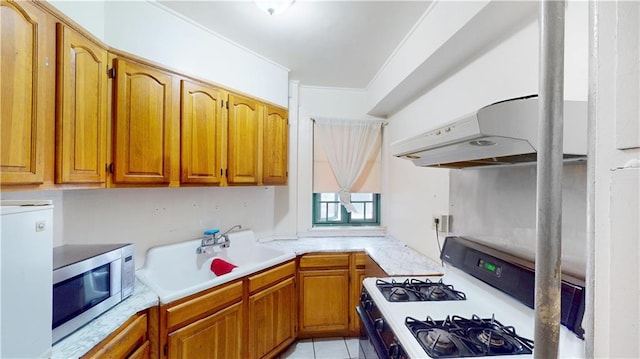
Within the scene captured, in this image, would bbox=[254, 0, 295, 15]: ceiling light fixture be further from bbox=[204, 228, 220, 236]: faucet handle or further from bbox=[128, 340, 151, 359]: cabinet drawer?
bbox=[128, 340, 151, 359]: cabinet drawer

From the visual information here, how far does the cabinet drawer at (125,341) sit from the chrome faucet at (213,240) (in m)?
0.76

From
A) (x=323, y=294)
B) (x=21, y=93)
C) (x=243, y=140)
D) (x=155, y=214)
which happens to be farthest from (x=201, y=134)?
(x=323, y=294)

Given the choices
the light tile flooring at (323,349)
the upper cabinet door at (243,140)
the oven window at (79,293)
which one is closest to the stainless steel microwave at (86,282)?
the oven window at (79,293)

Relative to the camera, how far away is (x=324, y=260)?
2420mm

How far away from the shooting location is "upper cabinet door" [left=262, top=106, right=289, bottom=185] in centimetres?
243

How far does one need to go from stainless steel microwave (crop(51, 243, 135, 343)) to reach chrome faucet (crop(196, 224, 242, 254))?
0.71 meters

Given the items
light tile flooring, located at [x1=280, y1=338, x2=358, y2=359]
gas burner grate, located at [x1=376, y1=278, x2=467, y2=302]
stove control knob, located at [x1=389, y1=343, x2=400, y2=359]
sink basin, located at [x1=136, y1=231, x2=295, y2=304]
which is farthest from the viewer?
light tile flooring, located at [x1=280, y1=338, x2=358, y2=359]

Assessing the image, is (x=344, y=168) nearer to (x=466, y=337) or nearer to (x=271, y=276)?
(x=271, y=276)

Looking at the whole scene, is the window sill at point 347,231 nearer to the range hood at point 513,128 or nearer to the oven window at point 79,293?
the oven window at point 79,293

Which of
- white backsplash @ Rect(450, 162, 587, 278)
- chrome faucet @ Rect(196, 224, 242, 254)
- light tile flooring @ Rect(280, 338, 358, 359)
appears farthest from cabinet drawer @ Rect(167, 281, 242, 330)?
white backsplash @ Rect(450, 162, 587, 278)

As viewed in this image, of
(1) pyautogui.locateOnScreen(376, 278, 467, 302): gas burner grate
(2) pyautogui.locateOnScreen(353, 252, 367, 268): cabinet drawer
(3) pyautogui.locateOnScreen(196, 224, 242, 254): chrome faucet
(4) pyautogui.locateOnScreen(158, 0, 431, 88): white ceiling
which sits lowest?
(2) pyautogui.locateOnScreen(353, 252, 367, 268): cabinet drawer

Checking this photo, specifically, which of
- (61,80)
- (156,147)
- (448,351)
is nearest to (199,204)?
(156,147)

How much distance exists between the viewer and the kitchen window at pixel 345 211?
3.11 m

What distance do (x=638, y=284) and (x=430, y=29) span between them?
1766 millimetres
